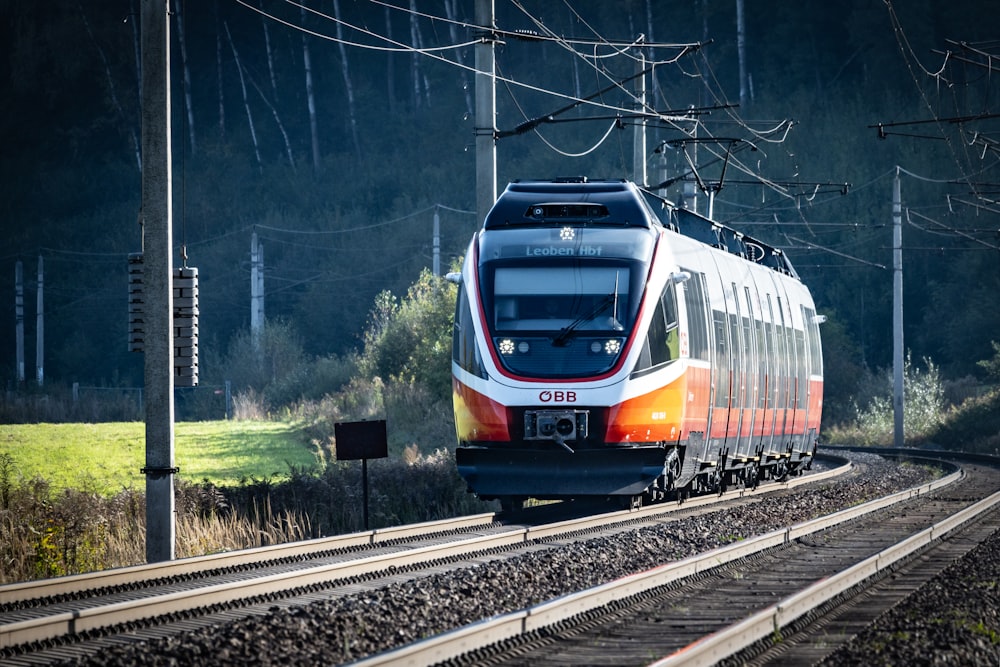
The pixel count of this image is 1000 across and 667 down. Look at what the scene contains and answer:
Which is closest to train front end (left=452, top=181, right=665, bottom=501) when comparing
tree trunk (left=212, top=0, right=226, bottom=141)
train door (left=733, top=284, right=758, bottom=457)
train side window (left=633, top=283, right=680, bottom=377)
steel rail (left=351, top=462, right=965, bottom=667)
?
train side window (left=633, top=283, right=680, bottom=377)

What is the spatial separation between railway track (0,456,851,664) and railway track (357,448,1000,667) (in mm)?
2247

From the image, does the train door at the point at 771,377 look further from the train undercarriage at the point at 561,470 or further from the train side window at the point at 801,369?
the train undercarriage at the point at 561,470

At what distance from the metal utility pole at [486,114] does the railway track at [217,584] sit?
21.9ft

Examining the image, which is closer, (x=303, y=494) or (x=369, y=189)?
(x=303, y=494)

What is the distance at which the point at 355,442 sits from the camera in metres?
19.0

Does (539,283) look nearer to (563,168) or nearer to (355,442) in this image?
(355,442)

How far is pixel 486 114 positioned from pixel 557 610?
13.6 metres

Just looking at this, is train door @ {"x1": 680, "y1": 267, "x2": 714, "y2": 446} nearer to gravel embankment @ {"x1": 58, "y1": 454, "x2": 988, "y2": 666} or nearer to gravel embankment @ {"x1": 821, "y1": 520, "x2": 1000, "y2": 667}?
gravel embankment @ {"x1": 58, "y1": 454, "x2": 988, "y2": 666}

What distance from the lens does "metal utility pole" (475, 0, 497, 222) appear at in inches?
890

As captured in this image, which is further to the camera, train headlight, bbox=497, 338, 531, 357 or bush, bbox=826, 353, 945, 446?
bush, bbox=826, 353, 945, 446

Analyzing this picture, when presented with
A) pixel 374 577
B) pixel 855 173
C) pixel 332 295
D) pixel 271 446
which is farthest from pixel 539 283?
pixel 332 295

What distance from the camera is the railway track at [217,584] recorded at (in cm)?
962

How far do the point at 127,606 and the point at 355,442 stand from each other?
881cm

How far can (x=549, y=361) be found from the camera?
56.7 feet
